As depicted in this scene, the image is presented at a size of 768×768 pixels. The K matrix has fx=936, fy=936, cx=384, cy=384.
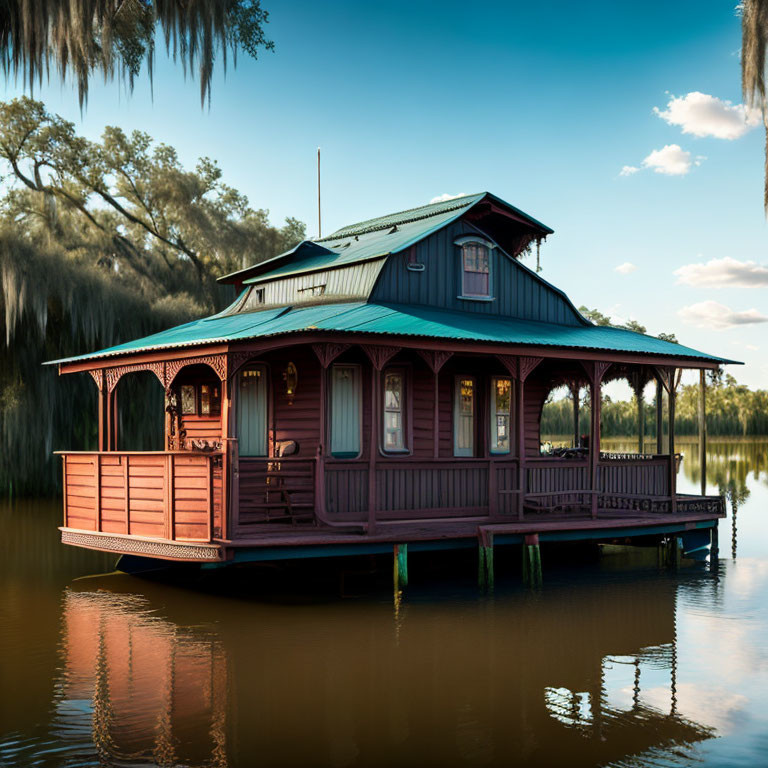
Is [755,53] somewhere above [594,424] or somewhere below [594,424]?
above

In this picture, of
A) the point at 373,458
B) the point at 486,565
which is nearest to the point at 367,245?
the point at 373,458

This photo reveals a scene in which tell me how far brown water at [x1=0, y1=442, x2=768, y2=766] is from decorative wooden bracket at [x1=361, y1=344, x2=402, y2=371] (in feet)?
13.0

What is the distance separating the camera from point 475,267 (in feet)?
67.3

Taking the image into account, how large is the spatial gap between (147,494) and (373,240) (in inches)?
351

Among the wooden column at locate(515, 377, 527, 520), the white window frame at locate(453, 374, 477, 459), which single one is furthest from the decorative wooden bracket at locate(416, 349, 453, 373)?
the white window frame at locate(453, 374, 477, 459)

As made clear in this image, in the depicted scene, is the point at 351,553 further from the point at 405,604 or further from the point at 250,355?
the point at 250,355

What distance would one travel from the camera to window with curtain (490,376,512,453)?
1995cm

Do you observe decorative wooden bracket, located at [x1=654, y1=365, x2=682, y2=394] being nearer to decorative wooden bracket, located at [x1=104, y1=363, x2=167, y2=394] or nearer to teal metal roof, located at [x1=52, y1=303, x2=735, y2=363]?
teal metal roof, located at [x1=52, y1=303, x2=735, y2=363]

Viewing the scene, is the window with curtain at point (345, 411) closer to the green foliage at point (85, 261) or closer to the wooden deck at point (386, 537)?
the wooden deck at point (386, 537)

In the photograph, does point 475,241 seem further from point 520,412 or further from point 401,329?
point 401,329

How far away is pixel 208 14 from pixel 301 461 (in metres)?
6.97

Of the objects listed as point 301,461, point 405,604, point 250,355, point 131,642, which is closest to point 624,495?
point 405,604

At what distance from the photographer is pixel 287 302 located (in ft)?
70.4

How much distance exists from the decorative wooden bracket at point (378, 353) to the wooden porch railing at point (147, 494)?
116 inches
